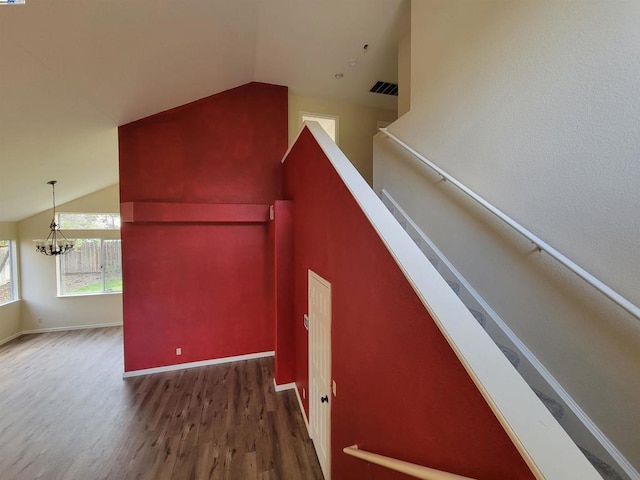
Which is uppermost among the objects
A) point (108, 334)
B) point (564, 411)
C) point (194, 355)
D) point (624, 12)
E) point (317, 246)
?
point (624, 12)

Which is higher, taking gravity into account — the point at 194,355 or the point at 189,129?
the point at 189,129

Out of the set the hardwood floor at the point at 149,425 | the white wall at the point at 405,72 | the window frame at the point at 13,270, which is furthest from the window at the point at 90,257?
the white wall at the point at 405,72

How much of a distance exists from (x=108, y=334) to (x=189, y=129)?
5.81 metres

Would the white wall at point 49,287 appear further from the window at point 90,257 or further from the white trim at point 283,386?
the white trim at point 283,386

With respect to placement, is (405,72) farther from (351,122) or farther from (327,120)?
(327,120)

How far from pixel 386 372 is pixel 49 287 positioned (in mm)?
9353

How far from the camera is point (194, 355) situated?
468 cm

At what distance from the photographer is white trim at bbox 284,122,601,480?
0.64m

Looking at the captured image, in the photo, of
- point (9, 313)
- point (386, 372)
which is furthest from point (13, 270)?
point (386, 372)

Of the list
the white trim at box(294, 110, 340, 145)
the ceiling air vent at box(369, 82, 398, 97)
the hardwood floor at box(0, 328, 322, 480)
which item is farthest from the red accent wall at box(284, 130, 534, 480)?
the ceiling air vent at box(369, 82, 398, 97)

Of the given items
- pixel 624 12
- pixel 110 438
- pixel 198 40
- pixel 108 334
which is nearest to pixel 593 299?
pixel 624 12

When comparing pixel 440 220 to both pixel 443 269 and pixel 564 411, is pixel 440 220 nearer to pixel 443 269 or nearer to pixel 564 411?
pixel 443 269

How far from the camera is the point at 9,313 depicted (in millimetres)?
6363

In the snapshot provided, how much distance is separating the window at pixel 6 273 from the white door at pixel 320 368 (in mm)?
8307
